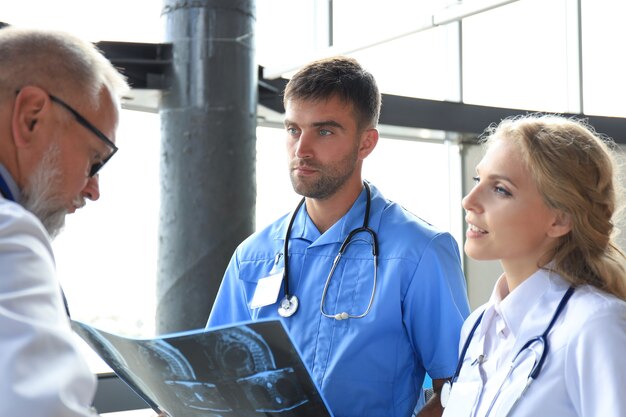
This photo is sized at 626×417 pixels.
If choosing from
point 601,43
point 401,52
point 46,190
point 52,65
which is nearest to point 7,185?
point 46,190

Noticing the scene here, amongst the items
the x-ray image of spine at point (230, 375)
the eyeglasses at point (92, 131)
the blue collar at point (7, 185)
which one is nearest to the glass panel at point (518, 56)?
the x-ray image of spine at point (230, 375)

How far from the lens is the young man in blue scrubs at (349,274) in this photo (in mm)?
1870

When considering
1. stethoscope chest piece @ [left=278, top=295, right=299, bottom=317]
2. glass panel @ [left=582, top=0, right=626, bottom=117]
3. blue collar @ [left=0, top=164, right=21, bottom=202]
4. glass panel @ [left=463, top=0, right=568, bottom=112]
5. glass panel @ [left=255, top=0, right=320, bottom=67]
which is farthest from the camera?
glass panel @ [left=582, top=0, right=626, bottom=117]

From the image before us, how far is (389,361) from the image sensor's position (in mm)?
1868

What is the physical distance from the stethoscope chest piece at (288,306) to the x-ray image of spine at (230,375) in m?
0.44

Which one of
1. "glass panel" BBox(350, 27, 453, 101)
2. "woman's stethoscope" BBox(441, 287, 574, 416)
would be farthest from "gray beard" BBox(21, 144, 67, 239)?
"glass panel" BBox(350, 27, 453, 101)

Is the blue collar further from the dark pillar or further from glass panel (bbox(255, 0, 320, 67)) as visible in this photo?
glass panel (bbox(255, 0, 320, 67))

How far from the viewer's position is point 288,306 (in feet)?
6.53

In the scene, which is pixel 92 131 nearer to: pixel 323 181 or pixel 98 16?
pixel 323 181

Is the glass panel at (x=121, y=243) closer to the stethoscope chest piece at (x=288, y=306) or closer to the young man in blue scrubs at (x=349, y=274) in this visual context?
the young man in blue scrubs at (x=349, y=274)

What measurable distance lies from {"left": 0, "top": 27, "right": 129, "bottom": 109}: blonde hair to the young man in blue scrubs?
81cm

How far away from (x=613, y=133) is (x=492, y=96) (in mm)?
1094

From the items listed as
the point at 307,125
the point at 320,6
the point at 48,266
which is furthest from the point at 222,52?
the point at 48,266

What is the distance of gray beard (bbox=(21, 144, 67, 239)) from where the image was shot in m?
1.19
